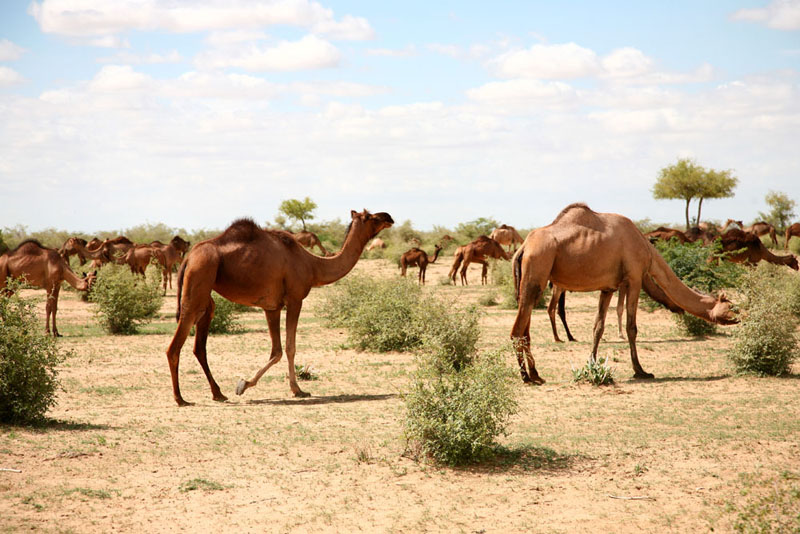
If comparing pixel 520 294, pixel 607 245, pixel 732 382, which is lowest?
pixel 732 382

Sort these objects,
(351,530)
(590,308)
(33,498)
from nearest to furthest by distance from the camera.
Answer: (351,530) → (33,498) → (590,308)

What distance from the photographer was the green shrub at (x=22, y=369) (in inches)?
346

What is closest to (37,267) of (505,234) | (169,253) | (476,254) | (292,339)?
(292,339)

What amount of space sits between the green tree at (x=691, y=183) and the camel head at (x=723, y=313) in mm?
42375

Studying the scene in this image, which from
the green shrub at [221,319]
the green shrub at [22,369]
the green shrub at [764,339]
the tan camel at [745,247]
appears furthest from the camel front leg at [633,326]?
the tan camel at [745,247]

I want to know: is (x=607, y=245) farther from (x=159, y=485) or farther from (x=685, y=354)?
(x=159, y=485)

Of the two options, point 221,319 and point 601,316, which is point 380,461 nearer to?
point 601,316

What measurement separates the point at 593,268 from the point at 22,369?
25.6ft

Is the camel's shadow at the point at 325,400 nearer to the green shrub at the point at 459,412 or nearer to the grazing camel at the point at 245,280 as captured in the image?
the grazing camel at the point at 245,280

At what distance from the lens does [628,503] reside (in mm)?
6660

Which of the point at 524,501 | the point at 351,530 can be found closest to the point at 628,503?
the point at 524,501

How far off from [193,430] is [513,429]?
11.9ft

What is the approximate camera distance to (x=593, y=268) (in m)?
11.9

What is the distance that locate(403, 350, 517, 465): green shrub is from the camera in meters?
7.62
